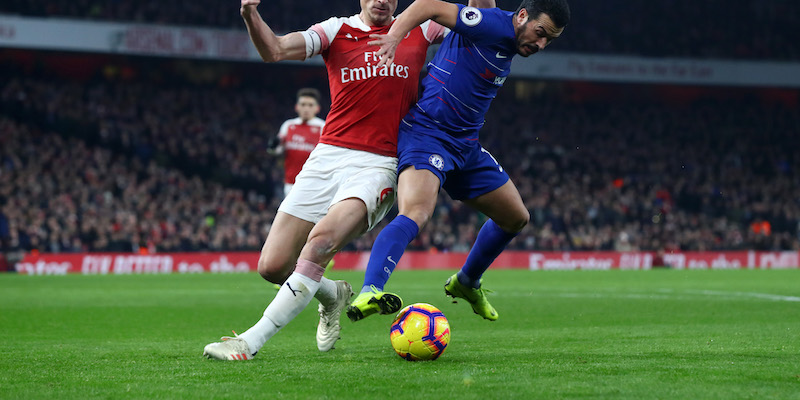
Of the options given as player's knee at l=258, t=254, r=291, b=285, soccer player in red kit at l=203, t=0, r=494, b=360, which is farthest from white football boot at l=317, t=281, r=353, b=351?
player's knee at l=258, t=254, r=291, b=285

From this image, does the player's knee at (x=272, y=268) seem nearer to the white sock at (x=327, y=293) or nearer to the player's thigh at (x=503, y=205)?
the white sock at (x=327, y=293)

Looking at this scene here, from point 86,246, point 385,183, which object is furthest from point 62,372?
point 86,246

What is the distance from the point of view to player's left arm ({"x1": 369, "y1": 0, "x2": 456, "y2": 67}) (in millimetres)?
4805

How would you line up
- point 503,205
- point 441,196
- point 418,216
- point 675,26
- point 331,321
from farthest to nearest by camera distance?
point 675,26 → point 441,196 → point 503,205 → point 331,321 → point 418,216

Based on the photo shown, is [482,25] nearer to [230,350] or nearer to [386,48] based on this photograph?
[386,48]

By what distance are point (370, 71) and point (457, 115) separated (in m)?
0.63

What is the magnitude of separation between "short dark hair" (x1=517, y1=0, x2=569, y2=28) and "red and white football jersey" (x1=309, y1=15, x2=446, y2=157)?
790mm

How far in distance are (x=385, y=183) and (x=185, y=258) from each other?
58.8 ft

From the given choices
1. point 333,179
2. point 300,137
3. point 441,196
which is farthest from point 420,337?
point 441,196

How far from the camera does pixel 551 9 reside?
17.6 ft

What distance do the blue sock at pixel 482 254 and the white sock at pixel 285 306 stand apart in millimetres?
1584

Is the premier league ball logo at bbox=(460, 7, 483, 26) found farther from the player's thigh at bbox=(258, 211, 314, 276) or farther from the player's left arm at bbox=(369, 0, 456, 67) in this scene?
the player's thigh at bbox=(258, 211, 314, 276)

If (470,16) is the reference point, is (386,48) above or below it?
below

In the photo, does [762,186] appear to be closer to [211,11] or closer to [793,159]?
[793,159]
